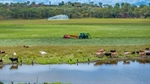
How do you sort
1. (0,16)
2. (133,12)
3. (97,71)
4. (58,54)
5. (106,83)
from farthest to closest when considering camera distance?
(133,12), (0,16), (58,54), (97,71), (106,83)

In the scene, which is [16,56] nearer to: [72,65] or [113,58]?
[72,65]

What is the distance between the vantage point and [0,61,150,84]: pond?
25.8 m

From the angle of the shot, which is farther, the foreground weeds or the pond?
the foreground weeds

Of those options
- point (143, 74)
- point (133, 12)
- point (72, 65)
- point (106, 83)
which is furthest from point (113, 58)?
point (133, 12)

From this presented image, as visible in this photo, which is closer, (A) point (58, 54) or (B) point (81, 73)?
(B) point (81, 73)

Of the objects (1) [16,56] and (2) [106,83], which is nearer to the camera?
(2) [106,83]

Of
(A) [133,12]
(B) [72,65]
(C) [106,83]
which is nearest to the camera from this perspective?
(C) [106,83]

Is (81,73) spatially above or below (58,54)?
above

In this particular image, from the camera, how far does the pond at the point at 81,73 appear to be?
2577cm

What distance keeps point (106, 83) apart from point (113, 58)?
11284 millimetres

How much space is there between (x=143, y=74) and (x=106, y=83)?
180 inches

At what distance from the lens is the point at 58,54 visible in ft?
124

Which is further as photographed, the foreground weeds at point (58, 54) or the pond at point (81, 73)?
the foreground weeds at point (58, 54)

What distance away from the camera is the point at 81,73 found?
1142 inches
